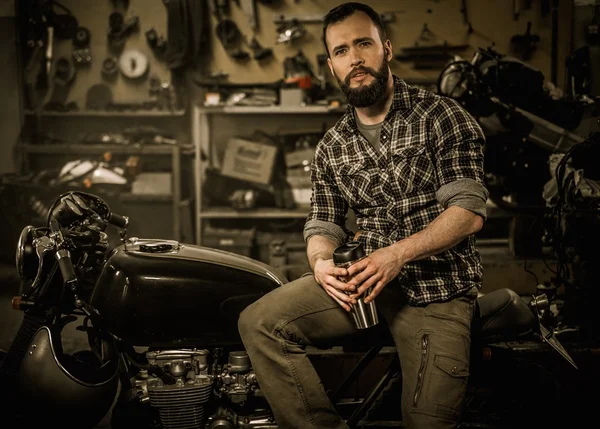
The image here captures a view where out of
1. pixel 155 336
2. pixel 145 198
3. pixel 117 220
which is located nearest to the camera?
pixel 155 336

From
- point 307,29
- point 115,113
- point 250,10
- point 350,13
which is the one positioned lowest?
point 115,113

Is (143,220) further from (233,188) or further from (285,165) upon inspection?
(285,165)

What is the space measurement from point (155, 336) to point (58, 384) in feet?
1.12

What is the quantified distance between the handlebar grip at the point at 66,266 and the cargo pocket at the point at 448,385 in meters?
1.07

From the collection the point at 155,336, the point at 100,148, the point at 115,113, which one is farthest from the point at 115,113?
the point at 155,336

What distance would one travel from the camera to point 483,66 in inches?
167

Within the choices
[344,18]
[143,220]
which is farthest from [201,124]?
[344,18]

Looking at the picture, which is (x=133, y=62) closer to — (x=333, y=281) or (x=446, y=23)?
(x=446, y=23)

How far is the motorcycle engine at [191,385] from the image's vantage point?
1.91 metres

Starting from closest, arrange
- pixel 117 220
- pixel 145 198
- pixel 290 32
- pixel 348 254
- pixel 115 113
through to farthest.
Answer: pixel 348 254 → pixel 117 220 → pixel 145 198 → pixel 115 113 → pixel 290 32

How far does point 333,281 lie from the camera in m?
1.78

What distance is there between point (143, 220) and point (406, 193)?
4.36 metres

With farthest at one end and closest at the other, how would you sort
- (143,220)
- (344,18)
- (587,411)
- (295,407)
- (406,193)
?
1. (143,220)
2. (587,411)
3. (344,18)
4. (406,193)
5. (295,407)

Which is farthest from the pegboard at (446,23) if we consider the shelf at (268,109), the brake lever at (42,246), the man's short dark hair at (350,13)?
the brake lever at (42,246)
